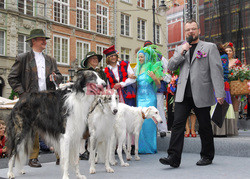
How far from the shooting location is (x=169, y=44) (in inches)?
1603

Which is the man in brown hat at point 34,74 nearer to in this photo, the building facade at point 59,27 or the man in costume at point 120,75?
the man in costume at point 120,75

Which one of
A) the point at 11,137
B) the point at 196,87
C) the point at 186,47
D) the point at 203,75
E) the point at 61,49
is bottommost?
the point at 11,137

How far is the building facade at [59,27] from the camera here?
68.8 ft

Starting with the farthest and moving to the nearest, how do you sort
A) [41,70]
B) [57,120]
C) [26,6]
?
[26,6] < [41,70] < [57,120]

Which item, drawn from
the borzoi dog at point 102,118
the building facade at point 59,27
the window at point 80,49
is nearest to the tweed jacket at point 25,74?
the borzoi dog at point 102,118

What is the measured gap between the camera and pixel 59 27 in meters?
24.3

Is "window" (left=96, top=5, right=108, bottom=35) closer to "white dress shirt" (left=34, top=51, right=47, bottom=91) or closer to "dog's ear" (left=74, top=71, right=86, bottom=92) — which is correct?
"white dress shirt" (left=34, top=51, right=47, bottom=91)

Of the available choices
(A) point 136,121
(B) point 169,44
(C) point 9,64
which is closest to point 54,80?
(A) point 136,121

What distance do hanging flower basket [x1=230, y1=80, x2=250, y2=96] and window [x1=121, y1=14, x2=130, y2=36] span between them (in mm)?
23783

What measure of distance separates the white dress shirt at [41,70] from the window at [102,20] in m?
23.1

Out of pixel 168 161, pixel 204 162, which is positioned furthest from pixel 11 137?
pixel 204 162

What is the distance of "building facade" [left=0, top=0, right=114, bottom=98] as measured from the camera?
68.8 feet

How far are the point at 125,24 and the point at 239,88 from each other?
24.4 m

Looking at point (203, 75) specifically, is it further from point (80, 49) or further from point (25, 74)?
point (80, 49)
